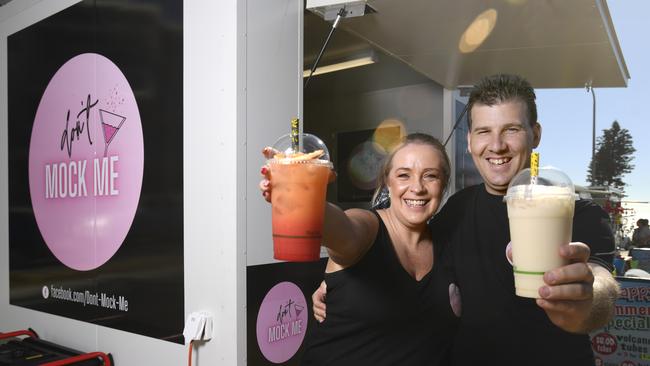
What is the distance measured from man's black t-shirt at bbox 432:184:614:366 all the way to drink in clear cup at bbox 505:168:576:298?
50 cm

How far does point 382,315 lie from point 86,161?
213cm

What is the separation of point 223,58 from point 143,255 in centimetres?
111

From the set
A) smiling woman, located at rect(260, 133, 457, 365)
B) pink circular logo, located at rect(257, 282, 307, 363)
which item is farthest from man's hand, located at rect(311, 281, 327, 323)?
pink circular logo, located at rect(257, 282, 307, 363)

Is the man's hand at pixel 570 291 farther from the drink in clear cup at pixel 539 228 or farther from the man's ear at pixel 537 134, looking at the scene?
the man's ear at pixel 537 134

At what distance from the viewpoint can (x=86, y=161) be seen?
2.96 metres

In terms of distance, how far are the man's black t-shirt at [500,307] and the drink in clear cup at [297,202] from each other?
772 mm

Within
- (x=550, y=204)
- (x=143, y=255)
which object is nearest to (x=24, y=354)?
(x=143, y=255)

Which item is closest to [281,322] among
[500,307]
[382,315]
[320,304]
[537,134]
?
[320,304]

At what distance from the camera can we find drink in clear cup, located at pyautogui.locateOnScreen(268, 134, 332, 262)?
1.25m

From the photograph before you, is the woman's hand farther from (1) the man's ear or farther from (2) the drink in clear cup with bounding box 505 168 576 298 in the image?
(1) the man's ear

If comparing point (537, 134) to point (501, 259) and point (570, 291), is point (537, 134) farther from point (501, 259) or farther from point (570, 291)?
point (570, 291)

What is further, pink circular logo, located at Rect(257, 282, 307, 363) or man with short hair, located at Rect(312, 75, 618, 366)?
pink circular logo, located at Rect(257, 282, 307, 363)

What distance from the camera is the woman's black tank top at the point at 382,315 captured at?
5.47 feet

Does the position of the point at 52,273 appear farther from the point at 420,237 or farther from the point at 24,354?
the point at 420,237
